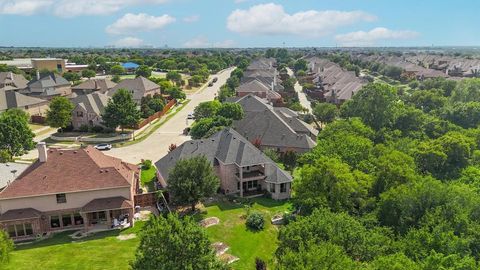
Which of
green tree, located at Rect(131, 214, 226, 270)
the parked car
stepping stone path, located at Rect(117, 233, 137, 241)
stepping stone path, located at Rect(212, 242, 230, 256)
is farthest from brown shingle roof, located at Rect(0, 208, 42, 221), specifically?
the parked car

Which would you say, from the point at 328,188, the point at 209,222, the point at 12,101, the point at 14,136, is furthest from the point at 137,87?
the point at 328,188

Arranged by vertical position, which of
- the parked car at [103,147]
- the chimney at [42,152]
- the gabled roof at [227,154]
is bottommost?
the parked car at [103,147]

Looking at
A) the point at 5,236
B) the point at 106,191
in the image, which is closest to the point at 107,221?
the point at 106,191

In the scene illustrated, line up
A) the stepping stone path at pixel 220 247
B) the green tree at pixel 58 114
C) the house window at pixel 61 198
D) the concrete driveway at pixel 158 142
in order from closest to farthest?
the stepping stone path at pixel 220 247 → the house window at pixel 61 198 → the concrete driveway at pixel 158 142 → the green tree at pixel 58 114

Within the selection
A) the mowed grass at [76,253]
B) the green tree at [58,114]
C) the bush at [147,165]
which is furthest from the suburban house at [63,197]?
the green tree at [58,114]

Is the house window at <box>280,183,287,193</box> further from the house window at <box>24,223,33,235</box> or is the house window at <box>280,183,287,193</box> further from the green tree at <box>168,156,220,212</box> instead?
the house window at <box>24,223,33,235</box>

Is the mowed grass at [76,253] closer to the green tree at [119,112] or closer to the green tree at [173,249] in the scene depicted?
the green tree at [173,249]

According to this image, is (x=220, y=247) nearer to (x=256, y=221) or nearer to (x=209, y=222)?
(x=209, y=222)
